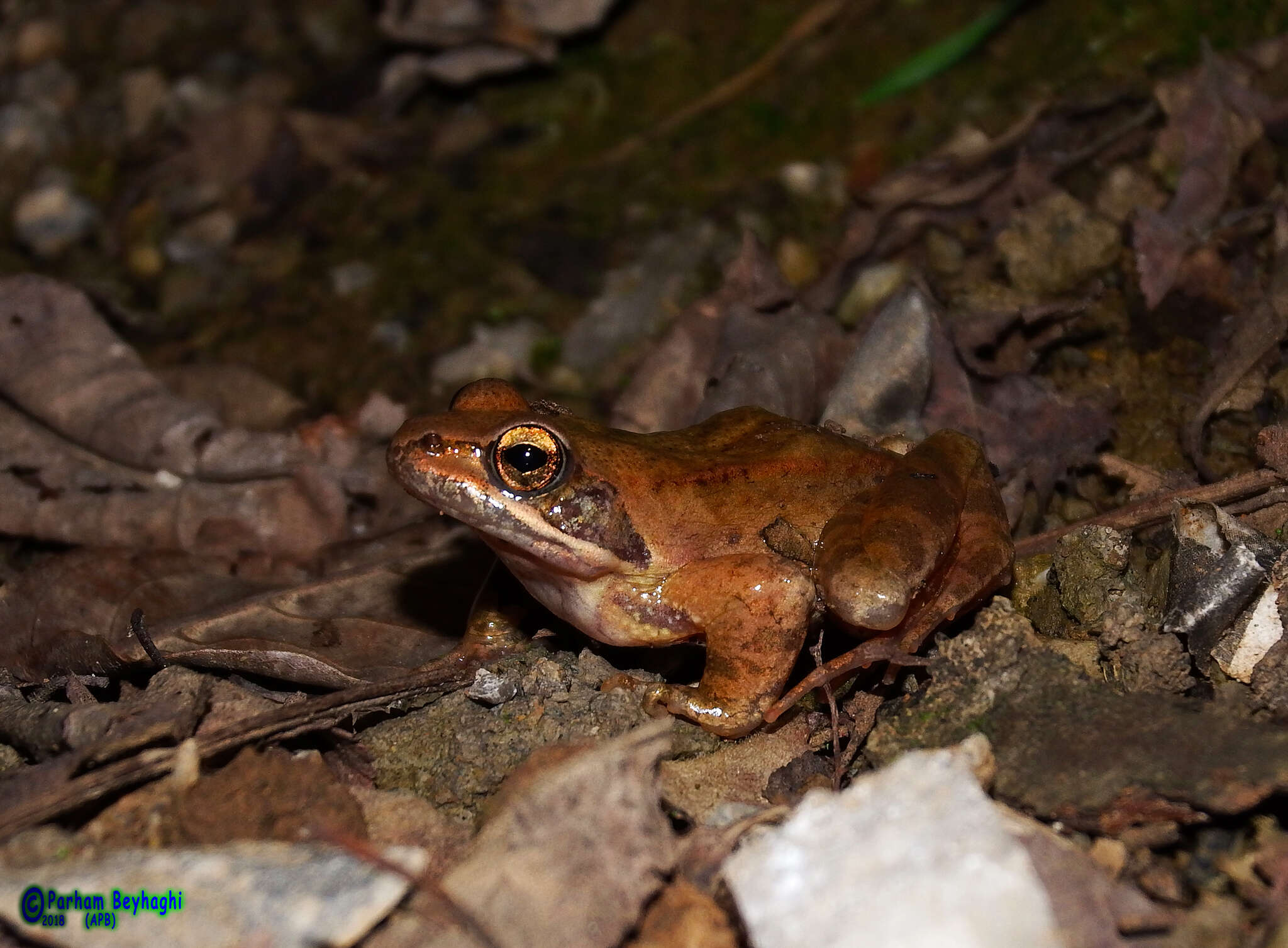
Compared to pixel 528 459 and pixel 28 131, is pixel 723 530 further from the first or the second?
pixel 28 131

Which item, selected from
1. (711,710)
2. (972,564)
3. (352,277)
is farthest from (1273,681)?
(352,277)

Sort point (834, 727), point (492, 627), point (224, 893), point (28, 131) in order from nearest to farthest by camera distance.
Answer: point (224, 893) < point (834, 727) < point (492, 627) < point (28, 131)

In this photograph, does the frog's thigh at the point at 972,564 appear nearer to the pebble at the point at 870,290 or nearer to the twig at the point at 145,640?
the pebble at the point at 870,290

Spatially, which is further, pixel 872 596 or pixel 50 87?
pixel 50 87

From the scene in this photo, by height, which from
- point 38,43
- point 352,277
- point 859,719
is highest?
point 859,719

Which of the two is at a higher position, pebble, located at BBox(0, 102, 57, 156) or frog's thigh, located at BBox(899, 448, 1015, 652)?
frog's thigh, located at BBox(899, 448, 1015, 652)

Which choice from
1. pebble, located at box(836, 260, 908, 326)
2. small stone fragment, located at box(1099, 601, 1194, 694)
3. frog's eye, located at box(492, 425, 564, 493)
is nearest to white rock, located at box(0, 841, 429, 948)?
frog's eye, located at box(492, 425, 564, 493)

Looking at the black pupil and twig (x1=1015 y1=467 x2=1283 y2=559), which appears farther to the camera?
twig (x1=1015 y1=467 x2=1283 y2=559)

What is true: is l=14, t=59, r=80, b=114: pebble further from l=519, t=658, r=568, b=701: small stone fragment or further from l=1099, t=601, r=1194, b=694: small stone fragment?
l=1099, t=601, r=1194, b=694: small stone fragment
